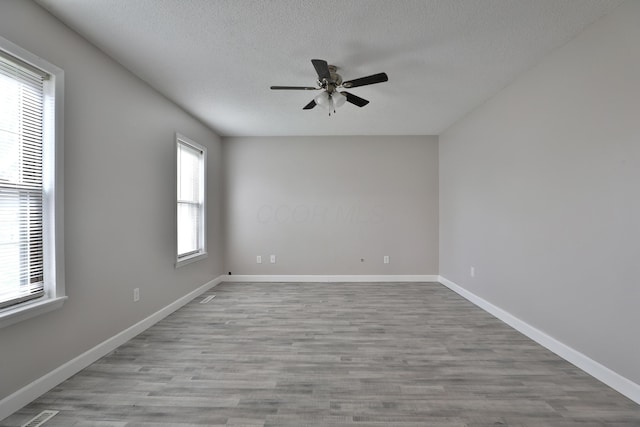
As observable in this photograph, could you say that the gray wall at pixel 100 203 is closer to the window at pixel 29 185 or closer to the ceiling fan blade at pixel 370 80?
the window at pixel 29 185

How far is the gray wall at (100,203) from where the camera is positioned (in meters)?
1.74

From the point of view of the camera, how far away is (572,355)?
2168 mm

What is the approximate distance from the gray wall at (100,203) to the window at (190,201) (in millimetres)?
289

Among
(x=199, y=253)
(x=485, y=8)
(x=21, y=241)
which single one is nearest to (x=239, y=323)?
(x=199, y=253)

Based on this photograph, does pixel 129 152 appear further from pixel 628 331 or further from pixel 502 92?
pixel 628 331

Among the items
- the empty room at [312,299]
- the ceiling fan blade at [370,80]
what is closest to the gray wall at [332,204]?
the empty room at [312,299]

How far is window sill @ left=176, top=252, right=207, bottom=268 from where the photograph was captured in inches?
136

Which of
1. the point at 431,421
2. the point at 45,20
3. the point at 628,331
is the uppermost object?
the point at 45,20

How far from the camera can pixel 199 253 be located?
159 inches

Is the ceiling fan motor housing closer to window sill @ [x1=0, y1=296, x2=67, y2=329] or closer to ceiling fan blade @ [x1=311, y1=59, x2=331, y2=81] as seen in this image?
ceiling fan blade @ [x1=311, y1=59, x2=331, y2=81]

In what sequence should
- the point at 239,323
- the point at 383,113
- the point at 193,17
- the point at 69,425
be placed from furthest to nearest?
the point at 383,113 → the point at 239,323 → the point at 193,17 → the point at 69,425

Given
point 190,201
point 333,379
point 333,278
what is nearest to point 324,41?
point 333,379

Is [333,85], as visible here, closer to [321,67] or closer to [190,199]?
[321,67]

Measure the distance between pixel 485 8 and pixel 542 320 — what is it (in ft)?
8.51
